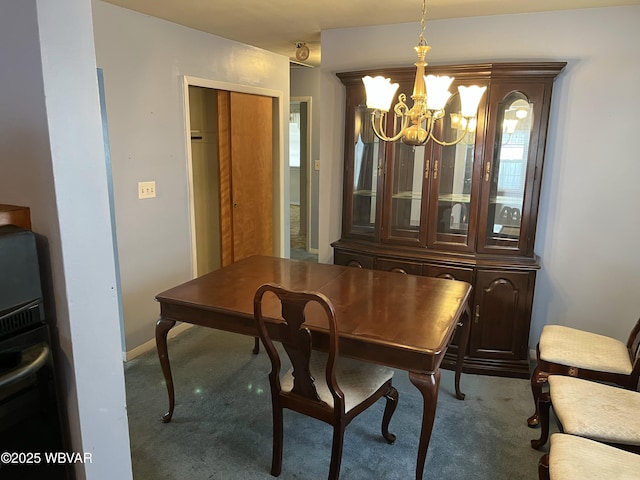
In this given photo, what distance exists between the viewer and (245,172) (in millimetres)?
4254

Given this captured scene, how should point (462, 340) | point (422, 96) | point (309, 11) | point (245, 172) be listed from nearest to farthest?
point (422, 96) → point (462, 340) → point (309, 11) → point (245, 172)

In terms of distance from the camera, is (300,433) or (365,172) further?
(365,172)

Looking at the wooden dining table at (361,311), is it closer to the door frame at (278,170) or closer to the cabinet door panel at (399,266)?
the cabinet door panel at (399,266)

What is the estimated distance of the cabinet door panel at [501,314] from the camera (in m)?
2.87

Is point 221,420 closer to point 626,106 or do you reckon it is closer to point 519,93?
point 519,93

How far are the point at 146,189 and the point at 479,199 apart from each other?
89.9 inches

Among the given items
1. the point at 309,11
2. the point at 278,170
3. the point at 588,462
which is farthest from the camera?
the point at 278,170

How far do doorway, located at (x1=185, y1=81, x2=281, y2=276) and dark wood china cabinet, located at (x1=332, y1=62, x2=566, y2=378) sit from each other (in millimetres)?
1291

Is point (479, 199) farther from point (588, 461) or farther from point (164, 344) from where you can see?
point (164, 344)

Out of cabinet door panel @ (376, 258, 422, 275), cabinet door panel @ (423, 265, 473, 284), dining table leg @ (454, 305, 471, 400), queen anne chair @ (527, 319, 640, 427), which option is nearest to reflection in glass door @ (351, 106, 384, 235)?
cabinet door panel @ (376, 258, 422, 275)

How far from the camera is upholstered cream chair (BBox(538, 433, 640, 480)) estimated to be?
4.68ft

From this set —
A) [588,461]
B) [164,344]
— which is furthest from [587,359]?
[164,344]

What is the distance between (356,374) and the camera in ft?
6.83

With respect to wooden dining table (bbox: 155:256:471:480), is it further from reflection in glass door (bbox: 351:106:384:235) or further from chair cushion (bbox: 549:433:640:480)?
reflection in glass door (bbox: 351:106:384:235)
